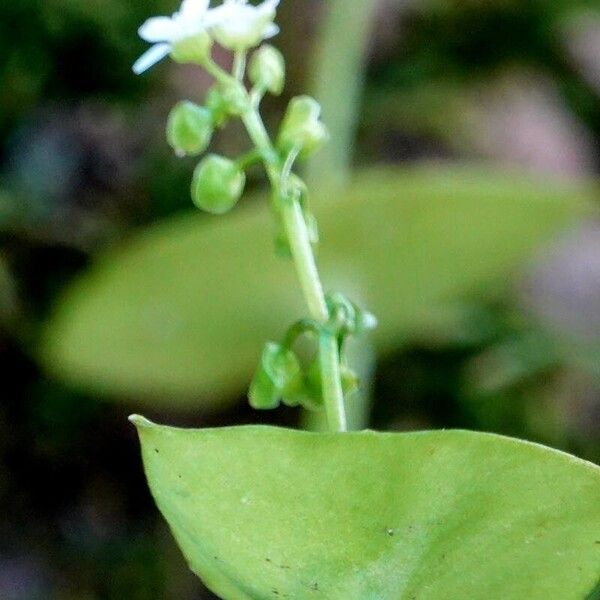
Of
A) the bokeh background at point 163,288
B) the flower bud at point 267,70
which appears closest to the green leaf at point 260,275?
the bokeh background at point 163,288

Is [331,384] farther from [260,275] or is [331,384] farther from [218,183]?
[260,275]

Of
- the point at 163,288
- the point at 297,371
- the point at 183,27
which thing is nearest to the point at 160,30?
the point at 183,27

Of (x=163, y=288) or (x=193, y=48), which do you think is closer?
(x=193, y=48)

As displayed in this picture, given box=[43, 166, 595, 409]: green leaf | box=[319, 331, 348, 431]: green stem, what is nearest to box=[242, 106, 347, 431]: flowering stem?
box=[319, 331, 348, 431]: green stem

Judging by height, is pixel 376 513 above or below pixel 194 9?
below

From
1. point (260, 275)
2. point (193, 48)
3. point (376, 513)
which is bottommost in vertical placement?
point (260, 275)
